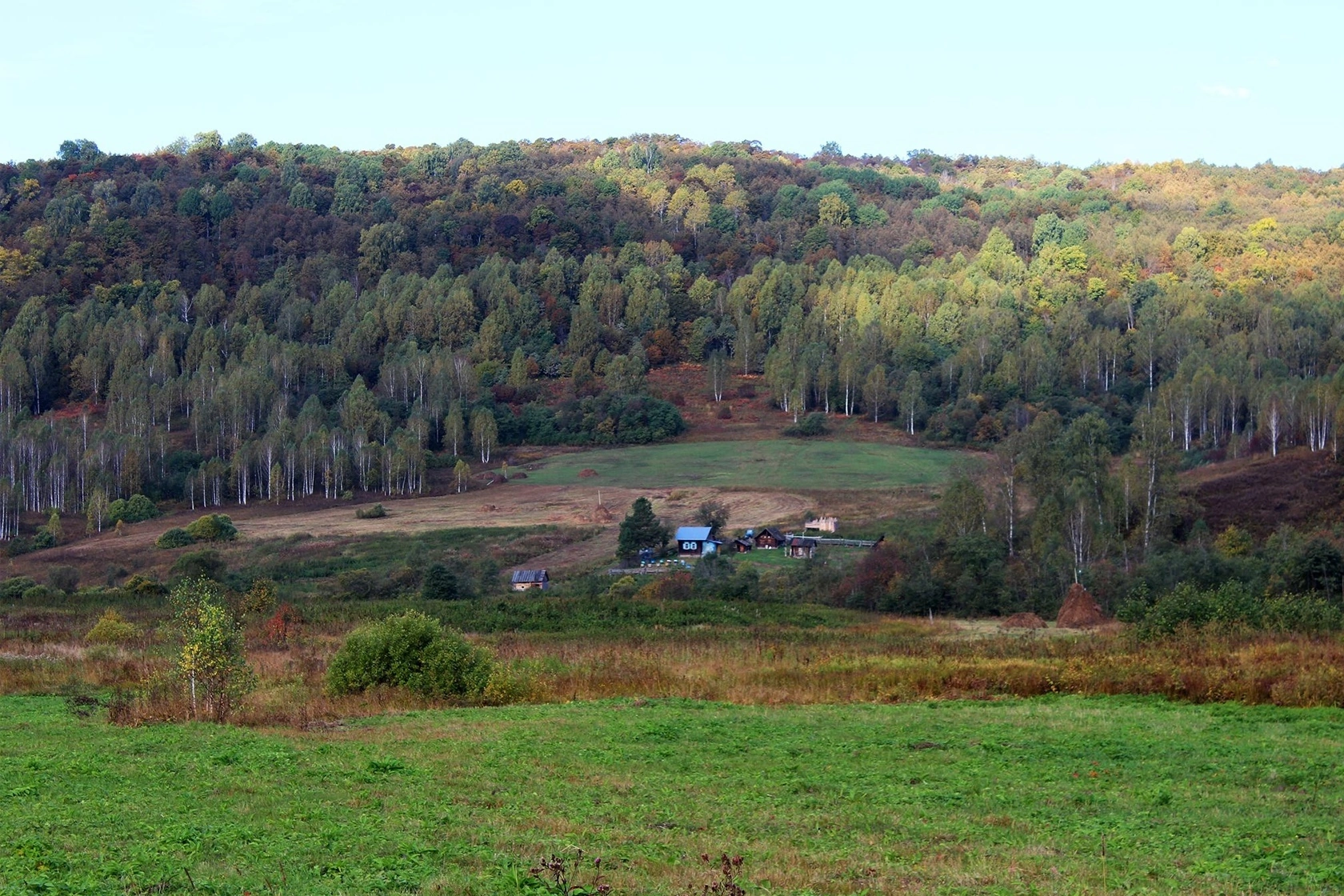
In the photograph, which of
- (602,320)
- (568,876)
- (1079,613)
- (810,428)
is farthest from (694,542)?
(602,320)

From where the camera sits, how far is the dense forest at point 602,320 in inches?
3898

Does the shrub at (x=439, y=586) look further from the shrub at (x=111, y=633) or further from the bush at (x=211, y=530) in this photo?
the bush at (x=211, y=530)

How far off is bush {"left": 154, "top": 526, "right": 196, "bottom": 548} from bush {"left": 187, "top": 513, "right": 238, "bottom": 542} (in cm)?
35

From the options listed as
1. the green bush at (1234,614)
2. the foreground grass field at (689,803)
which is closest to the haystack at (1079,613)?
the green bush at (1234,614)

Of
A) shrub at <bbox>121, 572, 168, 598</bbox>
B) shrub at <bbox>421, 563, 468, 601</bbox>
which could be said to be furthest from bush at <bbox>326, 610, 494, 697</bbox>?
shrub at <bbox>121, 572, 168, 598</bbox>

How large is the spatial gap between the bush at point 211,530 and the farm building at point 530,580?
26.7 m

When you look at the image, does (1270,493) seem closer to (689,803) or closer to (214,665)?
(214,665)

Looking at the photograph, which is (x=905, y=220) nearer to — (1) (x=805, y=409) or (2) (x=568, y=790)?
(1) (x=805, y=409)

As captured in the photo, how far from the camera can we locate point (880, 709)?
23.1 metres

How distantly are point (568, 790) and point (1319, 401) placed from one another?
8120cm

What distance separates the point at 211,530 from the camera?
268ft

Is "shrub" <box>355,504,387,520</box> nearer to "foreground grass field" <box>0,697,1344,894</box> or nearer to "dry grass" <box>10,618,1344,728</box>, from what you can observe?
"dry grass" <box>10,618,1344,728</box>

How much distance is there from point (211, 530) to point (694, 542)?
32.2 meters

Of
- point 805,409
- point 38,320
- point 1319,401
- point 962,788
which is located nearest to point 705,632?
point 962,788
